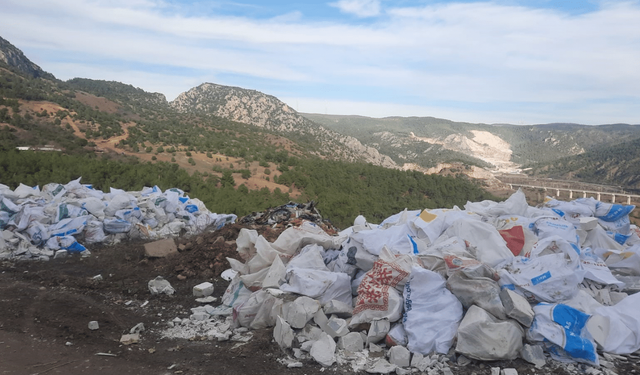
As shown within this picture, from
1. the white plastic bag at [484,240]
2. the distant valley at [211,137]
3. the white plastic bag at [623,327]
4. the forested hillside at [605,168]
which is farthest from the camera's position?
the forested hillside at [605,168]

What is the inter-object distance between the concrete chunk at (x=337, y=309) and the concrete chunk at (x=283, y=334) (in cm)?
41

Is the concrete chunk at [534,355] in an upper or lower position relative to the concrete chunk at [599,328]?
lower

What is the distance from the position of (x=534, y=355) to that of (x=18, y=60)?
169ft

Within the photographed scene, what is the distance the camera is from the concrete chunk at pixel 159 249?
6.27 metres

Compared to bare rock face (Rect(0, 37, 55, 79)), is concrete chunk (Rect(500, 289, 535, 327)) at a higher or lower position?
lower

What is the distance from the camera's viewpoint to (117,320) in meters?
4.23

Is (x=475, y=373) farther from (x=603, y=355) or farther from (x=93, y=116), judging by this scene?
(x=93, y=116)

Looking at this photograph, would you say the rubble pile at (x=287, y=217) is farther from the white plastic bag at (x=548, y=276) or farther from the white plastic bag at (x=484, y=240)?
the white plastic bag at (x=548, y=276)

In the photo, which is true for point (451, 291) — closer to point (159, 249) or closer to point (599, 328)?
point (599, 328)

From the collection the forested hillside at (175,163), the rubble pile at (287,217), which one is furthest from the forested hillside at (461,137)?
the rubble pile at (287,217)

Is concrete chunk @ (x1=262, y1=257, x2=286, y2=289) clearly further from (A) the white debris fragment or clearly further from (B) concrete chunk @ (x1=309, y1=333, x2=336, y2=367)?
(A) the white debris fragment

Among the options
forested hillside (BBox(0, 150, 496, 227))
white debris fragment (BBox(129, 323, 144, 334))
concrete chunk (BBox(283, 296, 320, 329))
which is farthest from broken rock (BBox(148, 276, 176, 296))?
forested hillside (BBox(0, 150, 496, 227))

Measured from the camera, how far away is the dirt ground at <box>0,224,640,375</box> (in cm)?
321

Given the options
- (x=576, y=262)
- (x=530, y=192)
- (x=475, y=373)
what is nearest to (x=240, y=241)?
(x=475, y=373)
